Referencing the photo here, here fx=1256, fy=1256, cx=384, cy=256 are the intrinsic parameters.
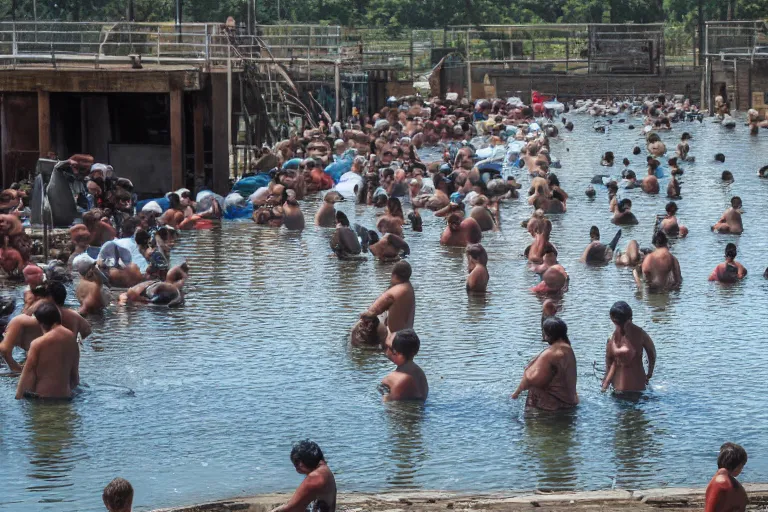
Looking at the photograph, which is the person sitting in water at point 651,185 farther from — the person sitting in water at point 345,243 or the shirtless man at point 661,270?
the shirtless man at point 661,270

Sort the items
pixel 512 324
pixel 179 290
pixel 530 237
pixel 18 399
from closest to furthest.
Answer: pixel 18 399 → pixel 512 324 → pixel 179 290 → pixel 530 237

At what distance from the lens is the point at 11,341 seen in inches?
486

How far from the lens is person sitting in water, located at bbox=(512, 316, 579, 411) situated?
36.6 ft

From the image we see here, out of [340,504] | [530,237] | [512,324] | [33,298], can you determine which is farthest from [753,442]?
[530,237]

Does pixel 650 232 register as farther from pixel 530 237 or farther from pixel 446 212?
pixel 446 212

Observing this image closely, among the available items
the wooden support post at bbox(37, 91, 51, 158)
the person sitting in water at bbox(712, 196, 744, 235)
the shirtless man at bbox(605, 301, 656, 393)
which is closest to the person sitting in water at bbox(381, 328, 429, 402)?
the shirtless man at bbox(605, 301, 656, 393)

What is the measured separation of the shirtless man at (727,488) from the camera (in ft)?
25.7

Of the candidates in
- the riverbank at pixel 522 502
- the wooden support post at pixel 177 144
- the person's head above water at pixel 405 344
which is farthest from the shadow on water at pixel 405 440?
the wooden support post at pixel 177 144

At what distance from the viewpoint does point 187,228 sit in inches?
936

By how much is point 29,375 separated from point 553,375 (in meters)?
4.89

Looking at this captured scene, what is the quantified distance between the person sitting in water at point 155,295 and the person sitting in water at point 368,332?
→ 3280 millimetres

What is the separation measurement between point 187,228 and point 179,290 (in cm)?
692

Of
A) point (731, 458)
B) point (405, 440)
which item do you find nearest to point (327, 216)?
point (405, 440)

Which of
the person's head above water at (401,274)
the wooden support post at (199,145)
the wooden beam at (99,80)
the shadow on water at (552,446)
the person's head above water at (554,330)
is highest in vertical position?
the wooden beam at (99,80)
